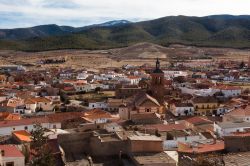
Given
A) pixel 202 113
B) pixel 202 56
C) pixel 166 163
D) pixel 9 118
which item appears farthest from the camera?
A: pixel 202 56

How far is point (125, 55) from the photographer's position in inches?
4916

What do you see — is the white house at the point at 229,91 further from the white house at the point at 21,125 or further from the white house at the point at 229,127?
the white house at the point at 21,125

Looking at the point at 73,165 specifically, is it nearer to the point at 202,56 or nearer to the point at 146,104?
the point at 146,104

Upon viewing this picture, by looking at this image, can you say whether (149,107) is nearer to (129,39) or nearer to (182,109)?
(182,109)

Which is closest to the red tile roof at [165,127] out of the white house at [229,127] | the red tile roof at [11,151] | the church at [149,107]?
the white house at [229,127]

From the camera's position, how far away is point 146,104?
116 feet

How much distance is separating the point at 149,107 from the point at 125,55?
90.4 metres

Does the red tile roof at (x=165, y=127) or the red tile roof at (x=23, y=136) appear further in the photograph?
the red tile roof at (x=165, y=127)

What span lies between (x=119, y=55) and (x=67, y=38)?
1495 inches

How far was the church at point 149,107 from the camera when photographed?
29469 millimetres

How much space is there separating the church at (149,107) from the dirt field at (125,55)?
62.2 m

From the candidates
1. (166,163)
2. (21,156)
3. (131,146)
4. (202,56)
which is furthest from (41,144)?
(202,56)

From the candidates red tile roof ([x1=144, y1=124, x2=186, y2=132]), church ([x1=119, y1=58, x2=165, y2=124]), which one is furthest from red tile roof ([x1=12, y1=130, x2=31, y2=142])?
church ([x1=119, y1=58, x2=165, y2=124])

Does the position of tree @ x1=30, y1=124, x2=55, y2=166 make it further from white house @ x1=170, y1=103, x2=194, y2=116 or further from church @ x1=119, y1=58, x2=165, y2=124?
white house @ x1=170, y1=103, x2=194, y2=116
